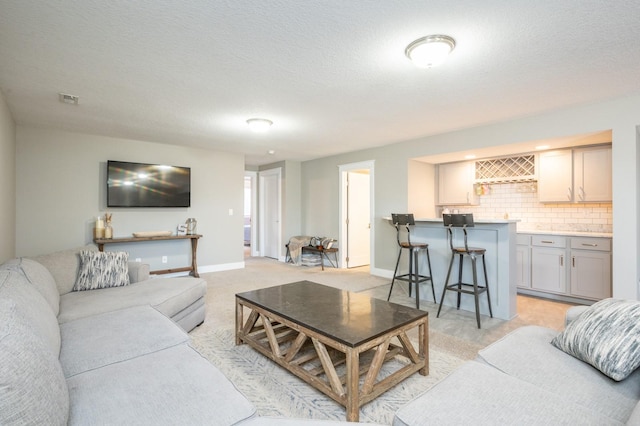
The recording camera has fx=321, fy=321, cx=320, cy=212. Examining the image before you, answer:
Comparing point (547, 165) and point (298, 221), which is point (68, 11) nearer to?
point (547, 165)

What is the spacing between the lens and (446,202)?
559 centimetres

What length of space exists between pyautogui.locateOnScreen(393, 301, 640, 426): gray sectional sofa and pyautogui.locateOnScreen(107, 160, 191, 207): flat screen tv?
5.06 meters

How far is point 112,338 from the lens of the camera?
5.87 feet

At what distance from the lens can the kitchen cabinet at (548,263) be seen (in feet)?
13.6

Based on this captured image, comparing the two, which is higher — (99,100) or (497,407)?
(99,100)

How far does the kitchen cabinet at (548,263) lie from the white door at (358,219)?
2.92m

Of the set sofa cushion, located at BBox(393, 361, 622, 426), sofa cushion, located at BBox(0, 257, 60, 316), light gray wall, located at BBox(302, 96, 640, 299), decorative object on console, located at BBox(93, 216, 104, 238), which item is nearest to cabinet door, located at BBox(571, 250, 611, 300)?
light gray wall, located at BBox(302, 96, 640, 299)

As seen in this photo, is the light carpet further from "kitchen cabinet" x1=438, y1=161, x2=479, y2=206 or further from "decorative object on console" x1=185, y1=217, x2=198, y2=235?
"kitchen cabinet" x1=438, y1=161, x2=479, y2=206

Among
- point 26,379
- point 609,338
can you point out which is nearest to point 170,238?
point 26,379

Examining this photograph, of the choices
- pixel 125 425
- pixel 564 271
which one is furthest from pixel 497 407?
pixel 564 271

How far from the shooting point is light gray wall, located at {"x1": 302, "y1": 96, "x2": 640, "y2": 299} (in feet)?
10.4

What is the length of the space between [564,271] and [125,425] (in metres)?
4.87

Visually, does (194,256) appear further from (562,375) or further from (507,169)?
(507,169)

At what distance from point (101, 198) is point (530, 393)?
5596mm
